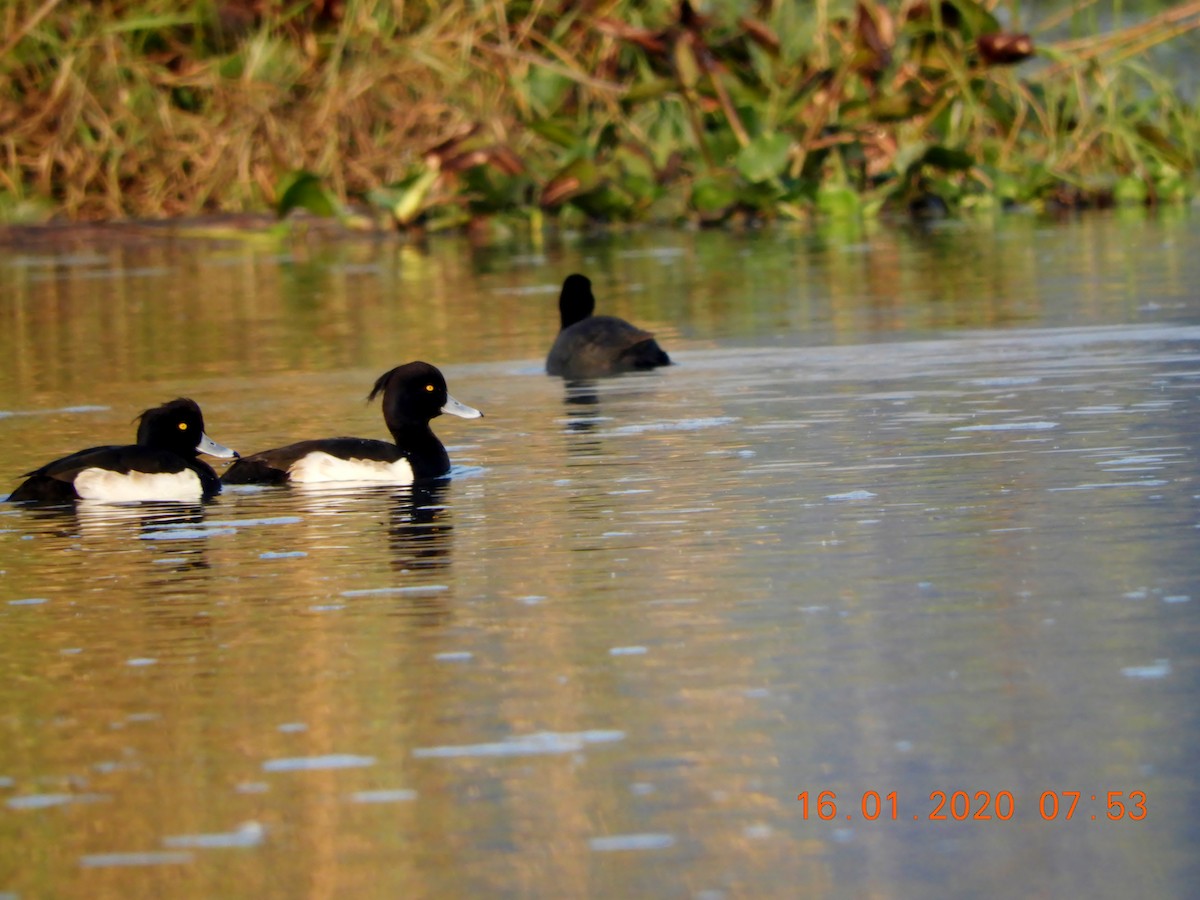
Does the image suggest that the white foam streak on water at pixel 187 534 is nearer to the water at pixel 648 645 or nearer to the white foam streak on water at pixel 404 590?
the water at pixel 648 645

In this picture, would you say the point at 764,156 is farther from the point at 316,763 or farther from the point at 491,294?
the point at 316,763

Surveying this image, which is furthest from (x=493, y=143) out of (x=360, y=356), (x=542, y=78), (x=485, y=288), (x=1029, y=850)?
(x=1029, y=850)

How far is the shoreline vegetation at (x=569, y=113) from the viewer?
2453 cm

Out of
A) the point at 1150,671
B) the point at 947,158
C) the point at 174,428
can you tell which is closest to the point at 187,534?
the point at 174,428

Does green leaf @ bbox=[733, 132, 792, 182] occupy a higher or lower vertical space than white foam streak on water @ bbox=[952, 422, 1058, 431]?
higher

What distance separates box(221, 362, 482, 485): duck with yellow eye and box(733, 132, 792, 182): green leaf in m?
13.8

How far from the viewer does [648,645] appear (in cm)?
604

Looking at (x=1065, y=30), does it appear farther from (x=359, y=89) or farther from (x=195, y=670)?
(x=195, y=670)

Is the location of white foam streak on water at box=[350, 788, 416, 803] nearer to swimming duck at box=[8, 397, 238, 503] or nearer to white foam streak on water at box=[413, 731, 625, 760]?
white foam streak on water at box=[413, 731, 625, 760]

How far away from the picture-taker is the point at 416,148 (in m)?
26.9

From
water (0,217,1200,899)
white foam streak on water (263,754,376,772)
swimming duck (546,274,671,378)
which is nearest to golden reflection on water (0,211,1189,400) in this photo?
swimming duck (546,274,671,378)

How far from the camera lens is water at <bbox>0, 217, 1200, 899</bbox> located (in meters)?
4.55

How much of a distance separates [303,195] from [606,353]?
1087cm

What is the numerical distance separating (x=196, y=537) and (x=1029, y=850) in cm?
435
